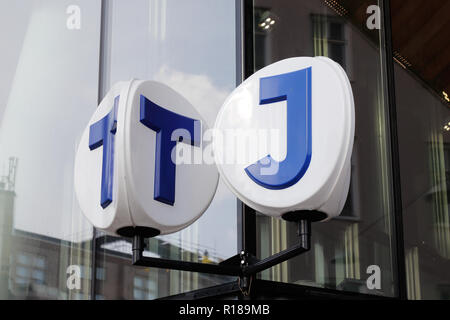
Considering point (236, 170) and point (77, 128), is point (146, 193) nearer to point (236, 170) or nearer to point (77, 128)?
point (236, 170)

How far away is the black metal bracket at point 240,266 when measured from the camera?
12.2ft

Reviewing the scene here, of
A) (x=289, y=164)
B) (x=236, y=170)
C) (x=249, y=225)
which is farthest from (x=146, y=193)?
(x=249, y=225)

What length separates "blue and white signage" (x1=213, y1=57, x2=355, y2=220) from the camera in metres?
3.70

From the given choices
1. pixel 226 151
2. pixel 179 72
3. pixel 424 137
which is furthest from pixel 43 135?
pixel 424 137

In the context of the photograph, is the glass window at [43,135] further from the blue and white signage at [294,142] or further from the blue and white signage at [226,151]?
the blue and white signage at [294,142]

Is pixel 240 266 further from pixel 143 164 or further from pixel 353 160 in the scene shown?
pixel 353 160

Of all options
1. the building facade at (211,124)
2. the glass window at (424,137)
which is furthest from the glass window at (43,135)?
the glass window at (424,137)

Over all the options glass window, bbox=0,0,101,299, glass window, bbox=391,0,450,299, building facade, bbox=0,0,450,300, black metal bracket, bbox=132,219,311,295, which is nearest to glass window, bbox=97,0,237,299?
building facade, bbox=0,0,450,300

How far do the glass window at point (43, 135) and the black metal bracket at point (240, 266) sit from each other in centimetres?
178

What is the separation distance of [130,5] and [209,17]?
1.97ft

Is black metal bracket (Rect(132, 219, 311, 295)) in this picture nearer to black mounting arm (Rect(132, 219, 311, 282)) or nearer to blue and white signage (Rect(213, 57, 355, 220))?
black mounting arm (Rect(132, 219, 311, 282))

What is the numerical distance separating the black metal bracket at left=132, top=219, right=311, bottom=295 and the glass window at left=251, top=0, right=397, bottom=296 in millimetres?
1003

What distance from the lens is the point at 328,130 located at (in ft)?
12.3

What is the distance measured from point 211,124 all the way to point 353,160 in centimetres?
98
